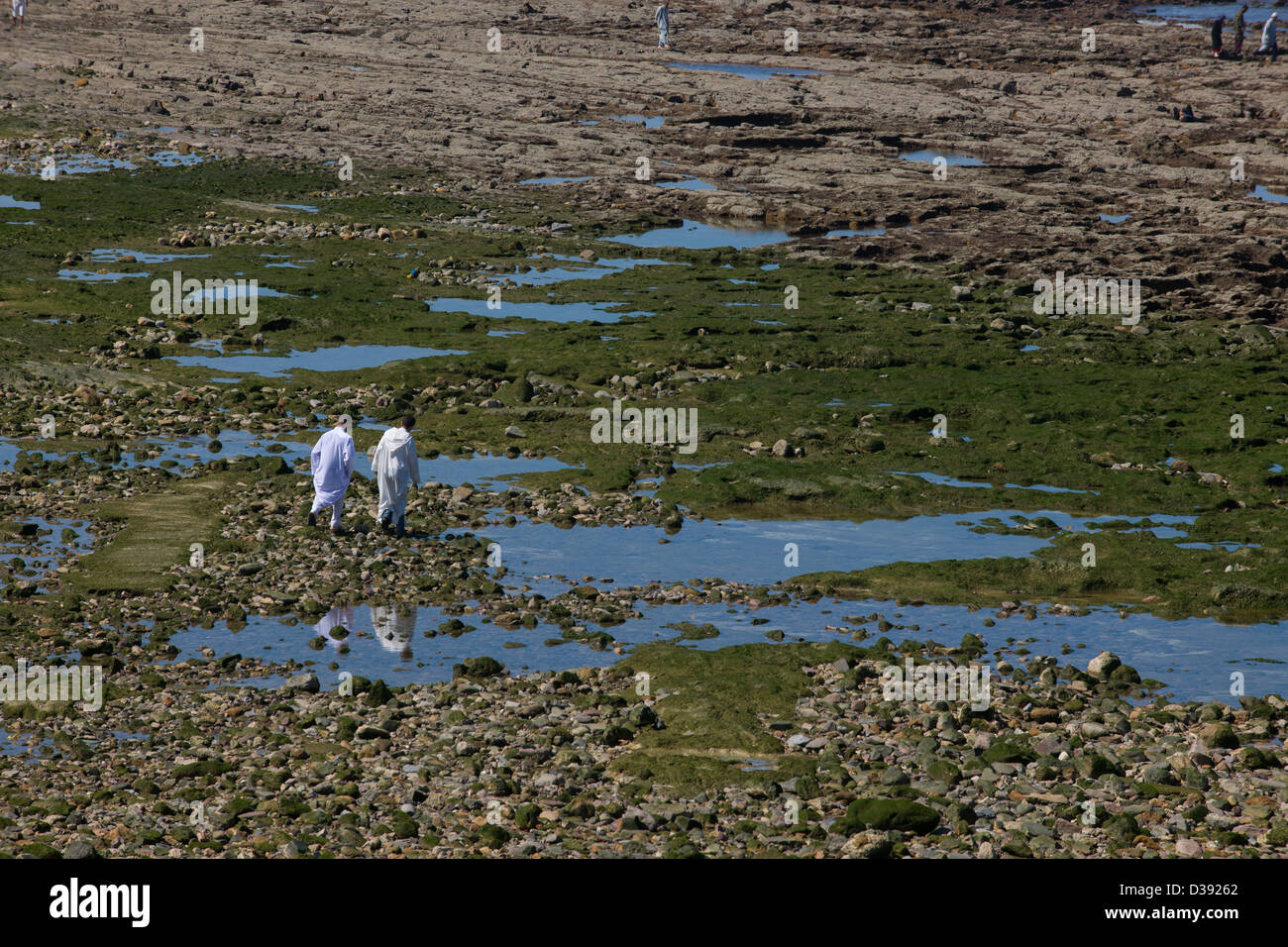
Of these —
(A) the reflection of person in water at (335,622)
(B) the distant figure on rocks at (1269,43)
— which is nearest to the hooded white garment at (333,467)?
(A) the reflection of person in water at (335,622)

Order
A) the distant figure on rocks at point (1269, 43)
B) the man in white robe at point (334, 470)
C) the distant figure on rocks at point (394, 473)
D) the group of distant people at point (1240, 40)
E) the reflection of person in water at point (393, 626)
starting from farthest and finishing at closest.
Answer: the group of distant people at point (1240, 40), the distant figure on rocks at point (1269, 43), the man in white robe at point (334, 470), the distant figure on rocks at point (394, 473), the reflection of person in water at point (393, 626)

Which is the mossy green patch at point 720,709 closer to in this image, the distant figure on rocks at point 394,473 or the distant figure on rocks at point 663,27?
the distant figure on rocks at point 394,473

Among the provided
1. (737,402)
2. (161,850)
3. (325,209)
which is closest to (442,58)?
(325,209)

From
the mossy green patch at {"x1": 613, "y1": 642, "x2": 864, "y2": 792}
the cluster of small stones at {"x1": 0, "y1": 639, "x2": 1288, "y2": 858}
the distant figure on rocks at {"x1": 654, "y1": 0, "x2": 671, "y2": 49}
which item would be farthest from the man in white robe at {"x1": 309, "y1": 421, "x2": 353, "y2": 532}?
the distant figure on rocks at {"x1": 654, "y1": 0, "x2": 671, "y2": 49}

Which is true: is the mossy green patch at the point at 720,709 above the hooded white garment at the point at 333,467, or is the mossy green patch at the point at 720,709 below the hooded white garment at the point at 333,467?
below

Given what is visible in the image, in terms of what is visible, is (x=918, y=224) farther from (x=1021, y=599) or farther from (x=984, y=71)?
(x=1021, y=599)

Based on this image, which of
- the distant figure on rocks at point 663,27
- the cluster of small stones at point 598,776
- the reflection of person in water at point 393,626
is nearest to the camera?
the cluster of small stones at point 598,776

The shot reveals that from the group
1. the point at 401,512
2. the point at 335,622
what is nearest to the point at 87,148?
the point at 401,512

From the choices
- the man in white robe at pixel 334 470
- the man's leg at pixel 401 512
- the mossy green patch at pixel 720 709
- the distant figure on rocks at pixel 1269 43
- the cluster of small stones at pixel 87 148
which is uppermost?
the distant figure on rocks at pixel 1269 43
